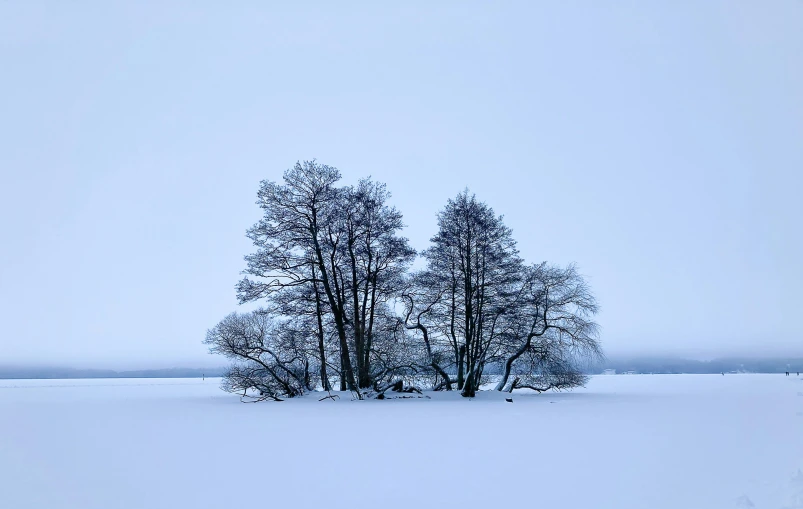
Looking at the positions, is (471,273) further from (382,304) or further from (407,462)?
(407,462)

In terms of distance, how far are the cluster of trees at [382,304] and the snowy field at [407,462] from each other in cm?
1340

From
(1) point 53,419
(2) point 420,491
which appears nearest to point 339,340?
(1) point 53,419

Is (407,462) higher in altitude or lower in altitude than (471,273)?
lower

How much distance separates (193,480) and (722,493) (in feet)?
26.0

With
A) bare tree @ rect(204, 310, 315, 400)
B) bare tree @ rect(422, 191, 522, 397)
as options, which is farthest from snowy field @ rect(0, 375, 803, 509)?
bare tree @ rect(422, 191, 522, 397)

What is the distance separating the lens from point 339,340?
31562mm

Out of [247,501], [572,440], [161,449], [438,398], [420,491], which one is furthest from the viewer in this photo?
[438,398]

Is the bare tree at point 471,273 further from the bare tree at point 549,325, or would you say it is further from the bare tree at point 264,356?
the bare tree at point 264,356

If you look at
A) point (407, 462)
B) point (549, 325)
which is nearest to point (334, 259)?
point (549, 325)

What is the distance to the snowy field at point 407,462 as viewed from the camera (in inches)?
281

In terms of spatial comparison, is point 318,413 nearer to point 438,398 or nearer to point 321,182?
point 438,398

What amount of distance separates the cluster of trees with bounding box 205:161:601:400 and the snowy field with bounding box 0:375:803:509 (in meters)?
13.4

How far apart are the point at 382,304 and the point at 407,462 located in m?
22.7

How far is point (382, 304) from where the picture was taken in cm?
3228
